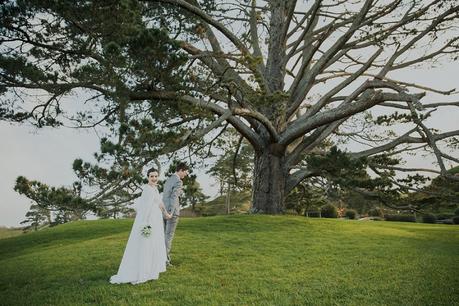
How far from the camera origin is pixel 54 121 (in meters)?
12.5

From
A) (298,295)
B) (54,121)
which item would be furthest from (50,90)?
(298,295)

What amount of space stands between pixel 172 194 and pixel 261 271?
93.8 inches

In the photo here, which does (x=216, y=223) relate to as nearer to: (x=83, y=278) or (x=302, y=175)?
(x=302, y=175)

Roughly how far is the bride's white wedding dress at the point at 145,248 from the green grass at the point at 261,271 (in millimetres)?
269

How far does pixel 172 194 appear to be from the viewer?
Answer: 802 centimetres

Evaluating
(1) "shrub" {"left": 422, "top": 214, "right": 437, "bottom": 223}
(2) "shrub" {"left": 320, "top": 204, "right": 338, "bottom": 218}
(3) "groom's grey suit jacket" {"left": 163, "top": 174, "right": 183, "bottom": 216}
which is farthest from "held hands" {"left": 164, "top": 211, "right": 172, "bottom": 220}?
(1) "shrub" {"left": 422, "top": 214, "right": 437, "bottom": 223}

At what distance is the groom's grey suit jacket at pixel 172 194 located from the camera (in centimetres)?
798

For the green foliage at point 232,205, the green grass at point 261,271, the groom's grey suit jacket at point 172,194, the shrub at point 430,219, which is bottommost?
the green grass at point 261,271

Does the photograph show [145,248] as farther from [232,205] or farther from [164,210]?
[232,205]

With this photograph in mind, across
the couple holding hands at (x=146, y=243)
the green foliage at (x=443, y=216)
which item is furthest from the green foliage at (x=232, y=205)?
the couple holding hands at (x=146, y=243)

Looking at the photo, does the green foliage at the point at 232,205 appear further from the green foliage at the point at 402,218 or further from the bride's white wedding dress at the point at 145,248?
the bride's white wedding dress at the point at 145,248

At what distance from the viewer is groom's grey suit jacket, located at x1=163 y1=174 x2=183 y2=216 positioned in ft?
26.2

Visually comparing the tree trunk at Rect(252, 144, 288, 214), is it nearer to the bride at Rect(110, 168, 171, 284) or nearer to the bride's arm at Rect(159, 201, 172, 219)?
the bride's arm at Rect(159, 201, 172, 219)

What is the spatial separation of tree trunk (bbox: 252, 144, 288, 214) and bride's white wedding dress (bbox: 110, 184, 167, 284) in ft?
27.8
